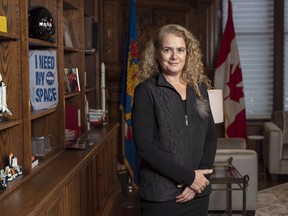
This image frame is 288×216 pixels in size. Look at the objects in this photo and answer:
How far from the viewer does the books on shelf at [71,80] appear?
3.38 metres

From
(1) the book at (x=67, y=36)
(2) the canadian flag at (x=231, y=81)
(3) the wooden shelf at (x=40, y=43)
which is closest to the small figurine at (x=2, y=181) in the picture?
(3) the wooden shelf at (x=40, y=43)

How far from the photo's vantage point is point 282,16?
20.4 ft

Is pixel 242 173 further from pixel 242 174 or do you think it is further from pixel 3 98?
pixel 3 98

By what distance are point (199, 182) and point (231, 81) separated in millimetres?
4127

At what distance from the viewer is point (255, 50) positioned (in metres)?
6.38

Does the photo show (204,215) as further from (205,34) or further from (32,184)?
(205,34)

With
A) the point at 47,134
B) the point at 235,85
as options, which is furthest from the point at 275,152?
the point at 47,134

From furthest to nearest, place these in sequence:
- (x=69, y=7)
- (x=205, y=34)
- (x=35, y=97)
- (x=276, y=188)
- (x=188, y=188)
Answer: (x=205, y=34) < (x=276, y=188) < (x=69, y=7) < (x=35, y=97) < (x=188, y=188)

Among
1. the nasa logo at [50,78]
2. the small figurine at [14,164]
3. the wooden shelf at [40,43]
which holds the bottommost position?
the small figurine at [14,164]

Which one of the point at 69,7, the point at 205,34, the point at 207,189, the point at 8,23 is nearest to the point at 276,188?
the point at 205,34

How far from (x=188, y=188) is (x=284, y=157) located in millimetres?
3648

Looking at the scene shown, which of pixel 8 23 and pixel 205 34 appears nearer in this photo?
pixel 8 23

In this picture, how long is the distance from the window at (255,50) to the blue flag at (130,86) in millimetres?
1830

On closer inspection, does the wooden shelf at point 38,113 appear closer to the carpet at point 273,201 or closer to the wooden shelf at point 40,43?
the wooden shelf at point 40,43
